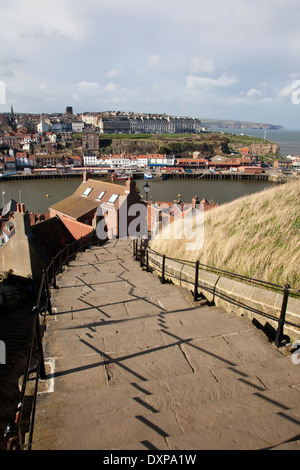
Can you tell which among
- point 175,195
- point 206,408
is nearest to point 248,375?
point 206,408

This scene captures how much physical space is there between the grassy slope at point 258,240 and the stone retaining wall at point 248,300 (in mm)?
534

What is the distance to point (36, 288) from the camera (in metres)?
14.0

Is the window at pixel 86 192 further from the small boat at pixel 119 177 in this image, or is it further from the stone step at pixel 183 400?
the small boat at pixel 119 177

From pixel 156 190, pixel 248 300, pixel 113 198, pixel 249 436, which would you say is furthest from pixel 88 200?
pixel 156 190

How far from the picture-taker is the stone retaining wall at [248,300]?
13.5ft

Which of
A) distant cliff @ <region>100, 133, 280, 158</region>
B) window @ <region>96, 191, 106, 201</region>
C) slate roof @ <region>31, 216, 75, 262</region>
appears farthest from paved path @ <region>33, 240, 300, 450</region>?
distant cliff @ <region>100, 133, 280, 158</region>

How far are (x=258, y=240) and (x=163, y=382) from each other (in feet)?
13.7

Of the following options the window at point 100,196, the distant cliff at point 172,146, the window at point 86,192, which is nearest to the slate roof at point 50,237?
the window at point 100,196

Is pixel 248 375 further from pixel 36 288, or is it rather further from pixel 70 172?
pixel 70 172

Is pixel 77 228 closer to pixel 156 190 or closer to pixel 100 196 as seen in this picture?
pixel 100 196

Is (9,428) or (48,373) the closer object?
(9,428)

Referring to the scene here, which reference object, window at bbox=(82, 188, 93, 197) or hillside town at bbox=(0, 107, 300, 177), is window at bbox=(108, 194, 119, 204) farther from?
hillside town at bbox=(0, 107, 300, 177)

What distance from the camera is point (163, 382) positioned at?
312cm
